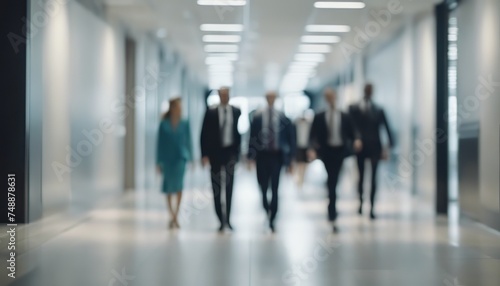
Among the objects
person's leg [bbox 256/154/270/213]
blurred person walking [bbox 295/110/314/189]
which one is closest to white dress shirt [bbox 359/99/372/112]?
person's leg [bbox 256/154/270/213]

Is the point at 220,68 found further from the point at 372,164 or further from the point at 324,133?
the point at 324,133

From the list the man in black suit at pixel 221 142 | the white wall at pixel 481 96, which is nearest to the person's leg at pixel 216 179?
the man in black suit at pixel 221 142

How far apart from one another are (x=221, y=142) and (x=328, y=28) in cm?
635

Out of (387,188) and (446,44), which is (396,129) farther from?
(446,44)

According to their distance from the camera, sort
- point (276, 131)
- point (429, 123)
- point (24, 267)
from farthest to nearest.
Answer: point (429, 123) → point (276, 131) → point (24, 267)

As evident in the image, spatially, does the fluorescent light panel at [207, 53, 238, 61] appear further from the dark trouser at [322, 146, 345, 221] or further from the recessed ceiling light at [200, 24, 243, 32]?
the dark trouser at [322, 146, 345, 221]

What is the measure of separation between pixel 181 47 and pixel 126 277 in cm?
1283

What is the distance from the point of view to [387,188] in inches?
660

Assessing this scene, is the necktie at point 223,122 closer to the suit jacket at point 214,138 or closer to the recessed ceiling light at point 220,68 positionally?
the suit jacket at point 214,138

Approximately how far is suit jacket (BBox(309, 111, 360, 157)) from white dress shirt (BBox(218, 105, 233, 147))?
1.02m

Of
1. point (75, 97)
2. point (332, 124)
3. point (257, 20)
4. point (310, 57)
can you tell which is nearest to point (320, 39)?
point (257, 20)

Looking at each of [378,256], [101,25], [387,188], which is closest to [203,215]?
[101,25]

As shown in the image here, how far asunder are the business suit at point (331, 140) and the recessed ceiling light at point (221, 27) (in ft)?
17.9

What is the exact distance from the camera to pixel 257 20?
13.8 meters
